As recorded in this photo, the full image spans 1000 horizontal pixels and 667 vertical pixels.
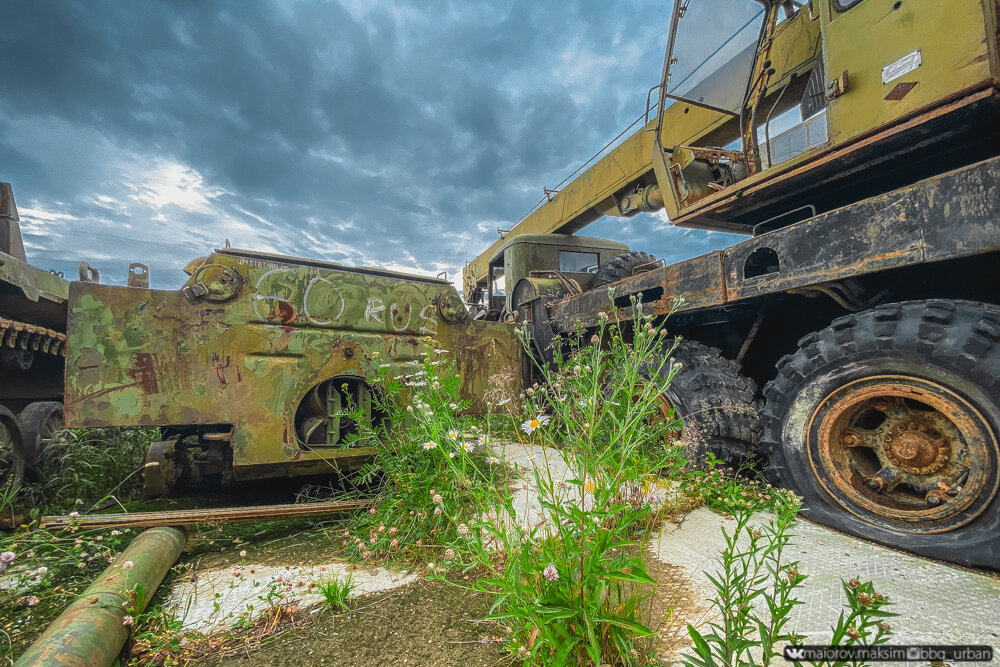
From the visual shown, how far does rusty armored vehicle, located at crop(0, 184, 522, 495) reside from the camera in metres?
2.74

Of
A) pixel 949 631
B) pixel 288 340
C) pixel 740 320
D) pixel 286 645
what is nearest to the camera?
pixel 949 631

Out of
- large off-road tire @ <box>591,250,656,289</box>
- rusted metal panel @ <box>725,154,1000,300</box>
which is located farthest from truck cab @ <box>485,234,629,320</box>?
rusted metal panel @ <box>725,154,1000,300</box>

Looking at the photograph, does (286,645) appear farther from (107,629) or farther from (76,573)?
(76,573)

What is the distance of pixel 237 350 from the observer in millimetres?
2955

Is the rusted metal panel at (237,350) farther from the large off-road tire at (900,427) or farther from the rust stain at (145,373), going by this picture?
the large off-road tire at (900,427)

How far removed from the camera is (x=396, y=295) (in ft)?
11.6

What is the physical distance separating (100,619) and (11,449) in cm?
318

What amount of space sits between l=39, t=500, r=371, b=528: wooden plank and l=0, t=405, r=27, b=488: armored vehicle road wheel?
68.4 inches

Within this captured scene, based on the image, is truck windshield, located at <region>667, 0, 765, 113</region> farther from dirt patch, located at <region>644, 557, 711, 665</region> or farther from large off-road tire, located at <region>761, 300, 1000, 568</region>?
dirt patch, located at <region>644, 557, 711, 665</region>

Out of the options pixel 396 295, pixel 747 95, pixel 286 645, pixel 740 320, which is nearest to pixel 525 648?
pixel 286 645

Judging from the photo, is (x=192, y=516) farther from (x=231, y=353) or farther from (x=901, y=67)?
Result: (x=901, y=67)

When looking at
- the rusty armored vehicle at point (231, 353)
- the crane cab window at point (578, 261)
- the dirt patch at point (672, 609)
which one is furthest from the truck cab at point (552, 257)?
the dirt patch at point (672, 609)

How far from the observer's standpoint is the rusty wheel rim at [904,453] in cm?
188

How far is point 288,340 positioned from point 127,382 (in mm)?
952
